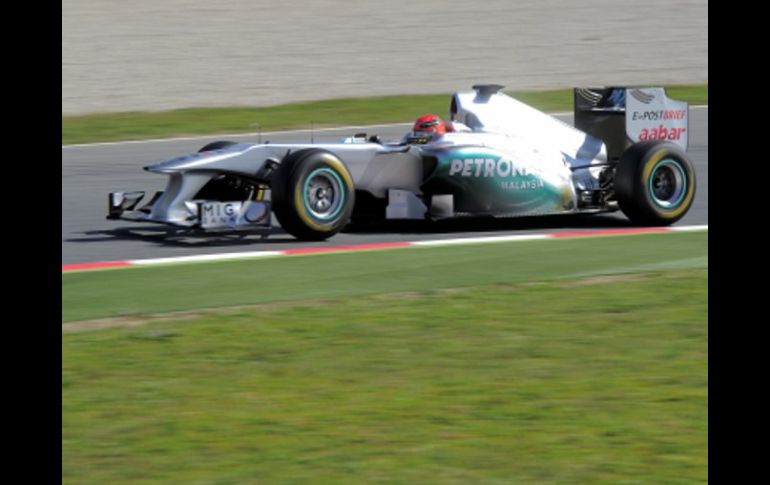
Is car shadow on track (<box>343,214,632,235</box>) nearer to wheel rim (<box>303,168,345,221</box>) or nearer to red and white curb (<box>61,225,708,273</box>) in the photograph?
red and white curb (<box>61,225,708,273</box>)

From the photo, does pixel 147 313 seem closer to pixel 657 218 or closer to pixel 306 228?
pixel 306 228

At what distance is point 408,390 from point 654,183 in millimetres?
5454

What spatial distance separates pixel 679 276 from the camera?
882 centimetres

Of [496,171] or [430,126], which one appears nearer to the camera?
[496,171]

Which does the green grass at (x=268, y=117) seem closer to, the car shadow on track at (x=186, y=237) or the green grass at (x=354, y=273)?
the car shadow on track at (x=186, y=237)

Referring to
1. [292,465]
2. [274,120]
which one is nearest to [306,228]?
[292,465]

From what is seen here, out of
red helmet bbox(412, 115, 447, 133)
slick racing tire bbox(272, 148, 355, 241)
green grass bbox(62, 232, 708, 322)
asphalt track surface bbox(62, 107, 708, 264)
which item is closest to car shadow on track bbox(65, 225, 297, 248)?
asphalt track surface bbox(62, 107, 708, 264)

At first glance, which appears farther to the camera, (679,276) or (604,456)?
(679,276)

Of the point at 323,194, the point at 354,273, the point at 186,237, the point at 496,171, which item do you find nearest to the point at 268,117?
the point at 186,237

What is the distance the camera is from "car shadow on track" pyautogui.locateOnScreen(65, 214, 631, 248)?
10523 mm

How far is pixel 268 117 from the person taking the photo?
19688 mm

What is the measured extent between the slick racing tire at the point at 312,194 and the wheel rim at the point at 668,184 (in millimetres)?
2397

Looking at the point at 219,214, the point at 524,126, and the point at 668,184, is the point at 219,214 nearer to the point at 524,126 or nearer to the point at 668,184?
the point at 524,126

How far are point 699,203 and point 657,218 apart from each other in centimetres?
156
